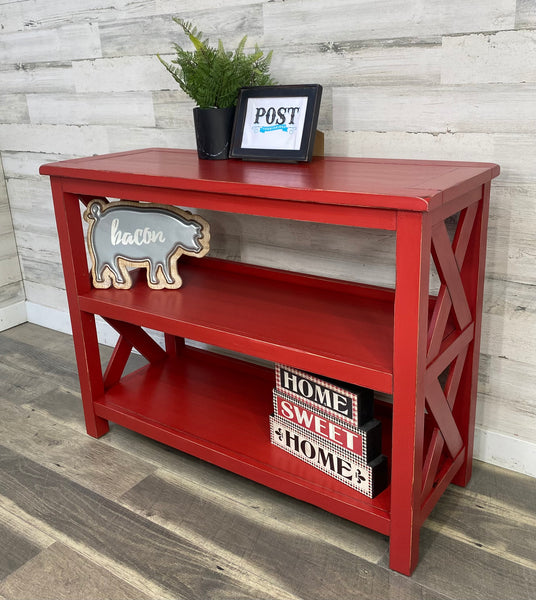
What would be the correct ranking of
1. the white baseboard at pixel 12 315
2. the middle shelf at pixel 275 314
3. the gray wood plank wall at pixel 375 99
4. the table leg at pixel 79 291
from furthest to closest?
the white baseboard at pixel 12 315, the table leg at pixel 79 291, the gray wood plank wall at pixel 375 99, the middle shelf at pixel 275 314

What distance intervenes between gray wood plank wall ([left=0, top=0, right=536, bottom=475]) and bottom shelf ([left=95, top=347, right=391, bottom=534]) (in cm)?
39

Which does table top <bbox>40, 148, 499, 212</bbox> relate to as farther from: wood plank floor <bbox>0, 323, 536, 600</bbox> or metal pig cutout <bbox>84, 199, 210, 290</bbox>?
wood plank floor <bbox>0, 323, 536, 600</bbox>

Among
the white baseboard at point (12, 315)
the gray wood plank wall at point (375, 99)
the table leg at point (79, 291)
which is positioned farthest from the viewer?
the white baseboard at point (12, 315)

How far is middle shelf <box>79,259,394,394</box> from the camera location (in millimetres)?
1395

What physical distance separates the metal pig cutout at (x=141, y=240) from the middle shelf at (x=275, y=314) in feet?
0.17

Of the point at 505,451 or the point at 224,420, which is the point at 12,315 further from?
the point at 505,451

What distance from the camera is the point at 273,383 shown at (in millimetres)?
1985

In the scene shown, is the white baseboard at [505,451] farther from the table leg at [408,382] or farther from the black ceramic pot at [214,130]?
the black ceramic pot at [214,130]

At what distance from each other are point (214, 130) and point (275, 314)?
0.52 meters

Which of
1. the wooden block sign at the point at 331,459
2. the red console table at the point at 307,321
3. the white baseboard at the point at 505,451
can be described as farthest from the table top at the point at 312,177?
the white baseboard at the point at 505,451

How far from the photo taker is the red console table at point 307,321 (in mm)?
1261

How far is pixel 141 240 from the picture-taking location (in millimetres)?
1801

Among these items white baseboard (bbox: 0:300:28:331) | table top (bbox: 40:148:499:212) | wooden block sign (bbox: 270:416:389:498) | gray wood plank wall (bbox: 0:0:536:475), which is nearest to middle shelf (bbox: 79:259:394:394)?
gray wood plank wall (bbox: 0:0:536:475)

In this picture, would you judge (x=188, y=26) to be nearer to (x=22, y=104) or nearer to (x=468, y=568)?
(x=22, y=104)
